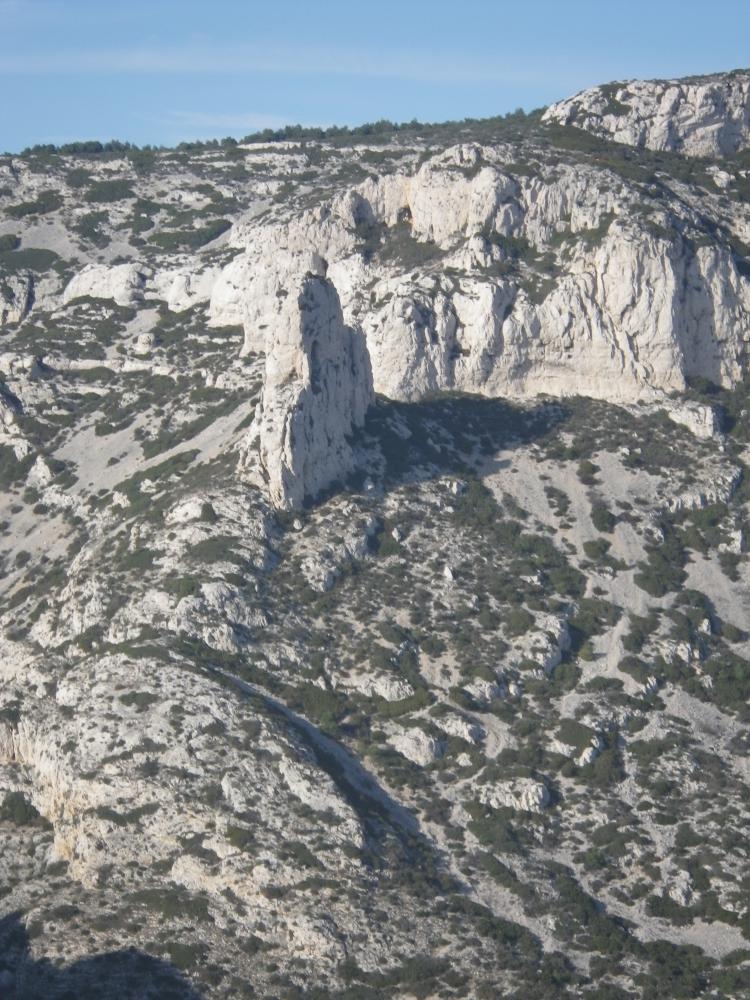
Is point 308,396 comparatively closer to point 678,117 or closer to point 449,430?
point 449,430

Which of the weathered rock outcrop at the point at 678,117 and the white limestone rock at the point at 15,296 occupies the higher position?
the weathered rock outcrop at the point at 678,117

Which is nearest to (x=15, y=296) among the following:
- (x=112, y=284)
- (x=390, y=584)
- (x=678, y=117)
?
(x=112, y=284)

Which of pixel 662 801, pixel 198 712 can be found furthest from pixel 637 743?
pixel 198 712

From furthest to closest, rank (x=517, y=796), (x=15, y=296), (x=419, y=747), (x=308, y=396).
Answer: (x=15, y=296), (x=308, y=396), (x=419, y=747), (x=517, y=796)

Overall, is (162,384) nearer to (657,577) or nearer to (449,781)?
(657,577)

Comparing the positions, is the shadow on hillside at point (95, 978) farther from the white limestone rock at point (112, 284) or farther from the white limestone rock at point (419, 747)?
the white limestone rock at point (112, 284)

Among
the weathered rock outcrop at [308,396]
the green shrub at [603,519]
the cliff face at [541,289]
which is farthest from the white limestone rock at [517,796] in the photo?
the cliff face at [541,289]
